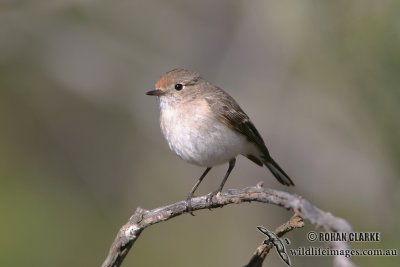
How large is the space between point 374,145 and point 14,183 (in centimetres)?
452

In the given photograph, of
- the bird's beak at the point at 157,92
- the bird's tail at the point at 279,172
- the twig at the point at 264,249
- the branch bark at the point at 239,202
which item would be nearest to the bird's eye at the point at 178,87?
the bird's beak at the point at 157,92

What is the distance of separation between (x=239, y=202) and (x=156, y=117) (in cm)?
608

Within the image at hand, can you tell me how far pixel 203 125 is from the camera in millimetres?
4805

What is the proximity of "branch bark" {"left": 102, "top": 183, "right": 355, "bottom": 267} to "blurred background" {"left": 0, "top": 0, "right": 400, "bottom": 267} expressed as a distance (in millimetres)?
2869

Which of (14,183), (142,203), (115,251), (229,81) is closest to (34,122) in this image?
(14,183)

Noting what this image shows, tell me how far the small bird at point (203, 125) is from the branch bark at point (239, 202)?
747mm

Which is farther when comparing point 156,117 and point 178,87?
point 156,117

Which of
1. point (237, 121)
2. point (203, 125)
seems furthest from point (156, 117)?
point (203, 125)

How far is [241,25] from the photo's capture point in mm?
10125

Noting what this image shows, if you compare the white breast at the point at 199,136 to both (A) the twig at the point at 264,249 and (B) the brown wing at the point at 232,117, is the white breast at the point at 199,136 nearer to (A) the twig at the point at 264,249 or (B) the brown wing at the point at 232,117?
(B) the brown wing at the point at 232,117

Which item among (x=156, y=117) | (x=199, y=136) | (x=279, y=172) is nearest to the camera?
(x=199, y=136)

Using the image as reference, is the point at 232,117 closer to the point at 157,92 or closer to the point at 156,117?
the point at 157,92

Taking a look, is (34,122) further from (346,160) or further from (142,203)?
(346,160)

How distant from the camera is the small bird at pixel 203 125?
15.5 ft
